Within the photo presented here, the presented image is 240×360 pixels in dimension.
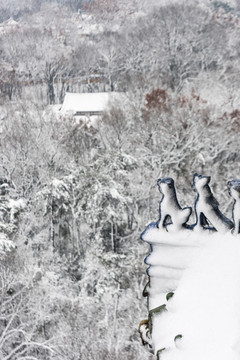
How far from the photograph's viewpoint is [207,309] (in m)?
2.96

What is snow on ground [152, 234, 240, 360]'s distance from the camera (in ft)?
8.93

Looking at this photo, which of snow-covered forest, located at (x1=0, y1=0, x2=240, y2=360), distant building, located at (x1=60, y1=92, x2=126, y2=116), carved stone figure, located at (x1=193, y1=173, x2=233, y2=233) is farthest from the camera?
distant building, located at (x1=60, y1=92, x2=126, y2=116)

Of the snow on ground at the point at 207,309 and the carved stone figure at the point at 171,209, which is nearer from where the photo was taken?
the snow on ground at the point at 207,309

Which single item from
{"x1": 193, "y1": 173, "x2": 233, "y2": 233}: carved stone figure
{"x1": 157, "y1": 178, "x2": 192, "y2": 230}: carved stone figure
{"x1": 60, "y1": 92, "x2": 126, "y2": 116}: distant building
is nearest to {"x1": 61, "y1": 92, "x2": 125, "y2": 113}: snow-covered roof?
{"x1": 60, "y1": 92, "x2": 126, "y2": 116}: distant building

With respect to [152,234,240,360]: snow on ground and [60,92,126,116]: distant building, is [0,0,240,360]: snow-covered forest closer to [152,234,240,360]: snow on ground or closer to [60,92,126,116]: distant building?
[60,92,126,116]: distant building

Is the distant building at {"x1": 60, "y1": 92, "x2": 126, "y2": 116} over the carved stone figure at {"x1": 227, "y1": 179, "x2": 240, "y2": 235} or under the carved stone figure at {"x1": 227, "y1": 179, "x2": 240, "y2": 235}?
under

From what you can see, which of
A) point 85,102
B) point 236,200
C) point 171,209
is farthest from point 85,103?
point 236,200

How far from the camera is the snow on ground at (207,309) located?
2723 mm

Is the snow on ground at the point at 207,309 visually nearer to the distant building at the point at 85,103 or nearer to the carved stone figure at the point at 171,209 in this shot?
the carved stone figure at the point at 171,209

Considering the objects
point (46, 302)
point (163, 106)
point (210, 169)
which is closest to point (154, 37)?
point (163, 106)

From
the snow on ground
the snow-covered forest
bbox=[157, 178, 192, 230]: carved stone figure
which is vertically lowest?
the snow-covered forest

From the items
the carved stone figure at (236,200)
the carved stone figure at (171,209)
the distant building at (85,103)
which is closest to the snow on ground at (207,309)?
the carved stone figure at (236,200)

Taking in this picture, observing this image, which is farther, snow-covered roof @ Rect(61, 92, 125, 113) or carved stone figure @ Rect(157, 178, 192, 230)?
snow-covered roof @ Rect(61, 92, 125, 113)

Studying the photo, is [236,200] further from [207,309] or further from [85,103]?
[85,103]
